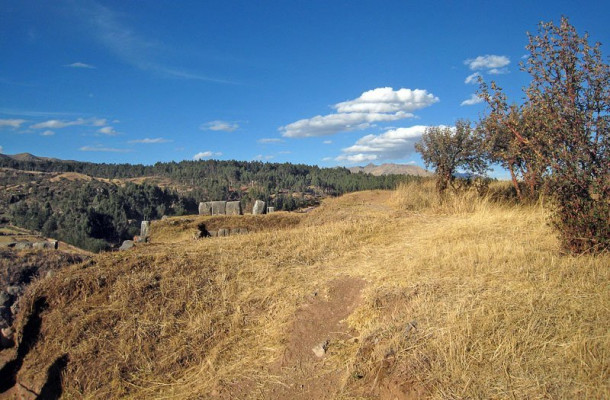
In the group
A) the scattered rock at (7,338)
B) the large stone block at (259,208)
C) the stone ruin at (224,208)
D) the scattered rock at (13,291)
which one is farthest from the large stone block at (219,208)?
the scattered rock at (7,338)

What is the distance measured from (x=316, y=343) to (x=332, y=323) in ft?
1.30

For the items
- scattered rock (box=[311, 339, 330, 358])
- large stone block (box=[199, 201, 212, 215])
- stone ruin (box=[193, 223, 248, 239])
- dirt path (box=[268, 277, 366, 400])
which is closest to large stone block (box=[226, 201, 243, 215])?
large stone block (box=[199, 201, 212, 215])

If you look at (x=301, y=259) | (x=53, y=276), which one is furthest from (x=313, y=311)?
(x=53, y=276)

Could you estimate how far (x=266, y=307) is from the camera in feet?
16.7

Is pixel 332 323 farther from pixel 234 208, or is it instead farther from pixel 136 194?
pixel 136 194

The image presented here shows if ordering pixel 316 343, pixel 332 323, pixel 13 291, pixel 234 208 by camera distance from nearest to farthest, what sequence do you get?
pixel 316 343 → pixel 332 323 → pixel 13 291 → pixel 234 208

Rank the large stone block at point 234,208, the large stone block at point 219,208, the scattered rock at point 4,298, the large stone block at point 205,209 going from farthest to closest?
1. the large stone block at point 205,209
2. the large stone block at point 219,208
3. the large stone block at point 234,208
4. the scattered rock at point 4,298

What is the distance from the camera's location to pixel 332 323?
14.7 ft

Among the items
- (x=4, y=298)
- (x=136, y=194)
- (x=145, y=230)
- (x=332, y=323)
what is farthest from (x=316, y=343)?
(x=136, y=194)

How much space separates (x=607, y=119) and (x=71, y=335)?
802 cm

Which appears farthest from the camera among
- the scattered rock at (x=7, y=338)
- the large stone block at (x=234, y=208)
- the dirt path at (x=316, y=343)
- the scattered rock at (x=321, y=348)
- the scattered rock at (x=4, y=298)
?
the large stone block at (x=234, y=208)

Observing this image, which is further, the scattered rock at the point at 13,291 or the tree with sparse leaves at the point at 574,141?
the scattered rock at the point at 13,291

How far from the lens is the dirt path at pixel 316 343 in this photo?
3520mm

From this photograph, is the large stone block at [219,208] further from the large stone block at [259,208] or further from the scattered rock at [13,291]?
the scattered rock at [13,291]
